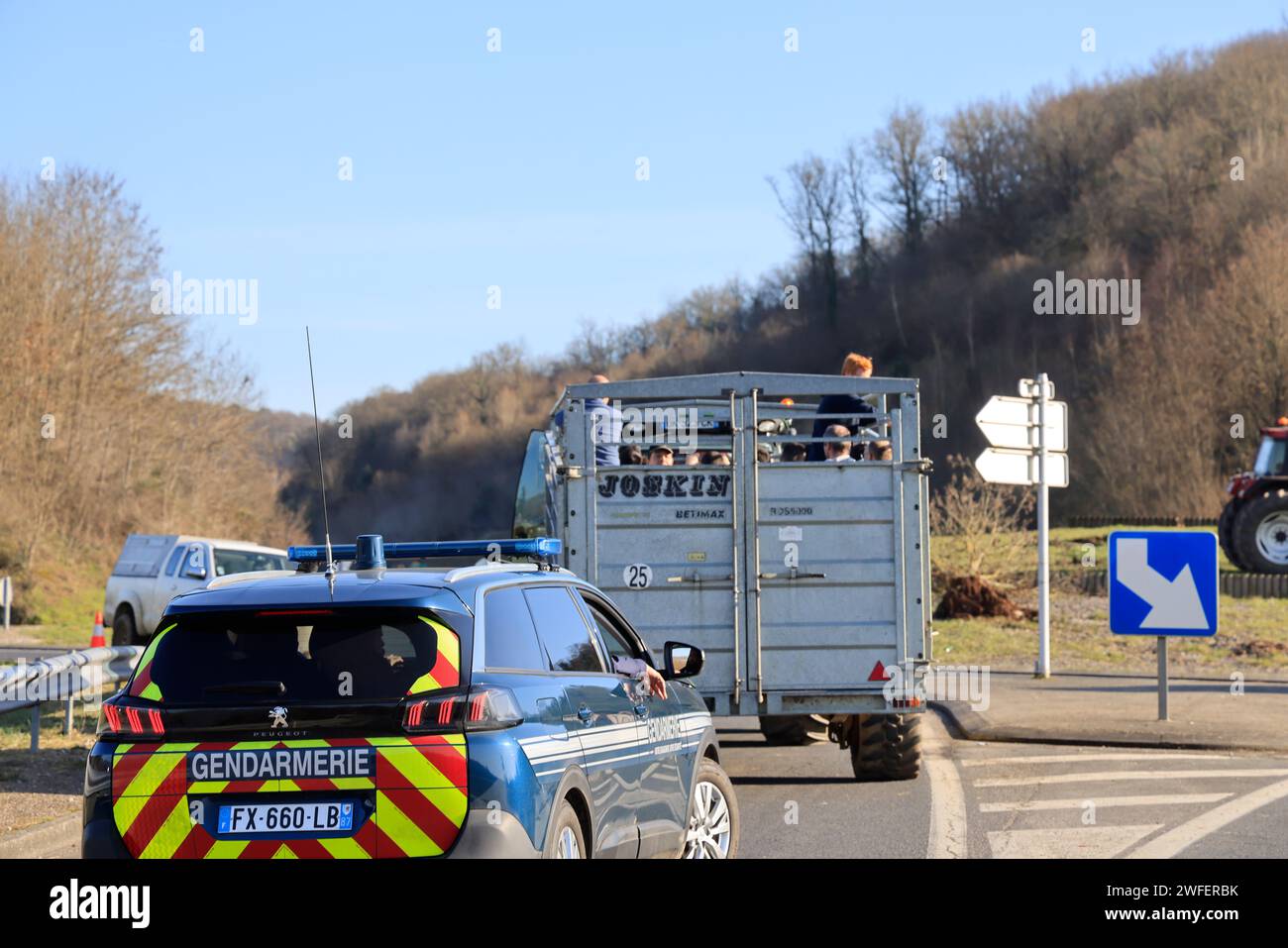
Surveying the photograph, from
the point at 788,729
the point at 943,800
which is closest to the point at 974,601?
the point at 788,729

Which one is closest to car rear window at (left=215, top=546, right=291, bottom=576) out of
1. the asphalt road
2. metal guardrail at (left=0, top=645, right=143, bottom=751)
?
metal guardrail at (left=0, top=645, right=143, bottom=751)

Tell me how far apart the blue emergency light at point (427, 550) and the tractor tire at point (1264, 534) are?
79.3 feet

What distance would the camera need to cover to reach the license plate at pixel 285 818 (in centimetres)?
577

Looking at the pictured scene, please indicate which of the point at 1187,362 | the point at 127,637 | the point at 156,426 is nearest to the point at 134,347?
the point at 156,426

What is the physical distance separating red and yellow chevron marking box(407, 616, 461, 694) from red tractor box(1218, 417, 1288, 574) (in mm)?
25754

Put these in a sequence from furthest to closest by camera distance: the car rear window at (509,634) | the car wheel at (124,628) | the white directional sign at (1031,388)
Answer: the car wheel at (124,628), the white directional sign at (1031,388), the car rear window at (509,634)

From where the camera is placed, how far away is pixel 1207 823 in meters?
10.2

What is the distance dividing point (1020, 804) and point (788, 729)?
15.1ft

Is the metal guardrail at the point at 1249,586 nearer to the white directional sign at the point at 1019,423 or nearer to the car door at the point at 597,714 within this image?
the white directional sign at the point at 1019,423

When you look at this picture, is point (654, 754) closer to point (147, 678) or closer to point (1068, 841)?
point (147, 678)

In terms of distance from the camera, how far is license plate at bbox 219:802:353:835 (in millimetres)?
5766

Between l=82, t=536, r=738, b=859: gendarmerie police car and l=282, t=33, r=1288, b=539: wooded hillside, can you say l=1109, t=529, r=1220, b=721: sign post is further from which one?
l=282, t=33, r=1288, b=539: wooded hillside

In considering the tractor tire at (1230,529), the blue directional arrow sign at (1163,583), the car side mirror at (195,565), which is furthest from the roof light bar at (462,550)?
the tractor tire at (1230,529)
